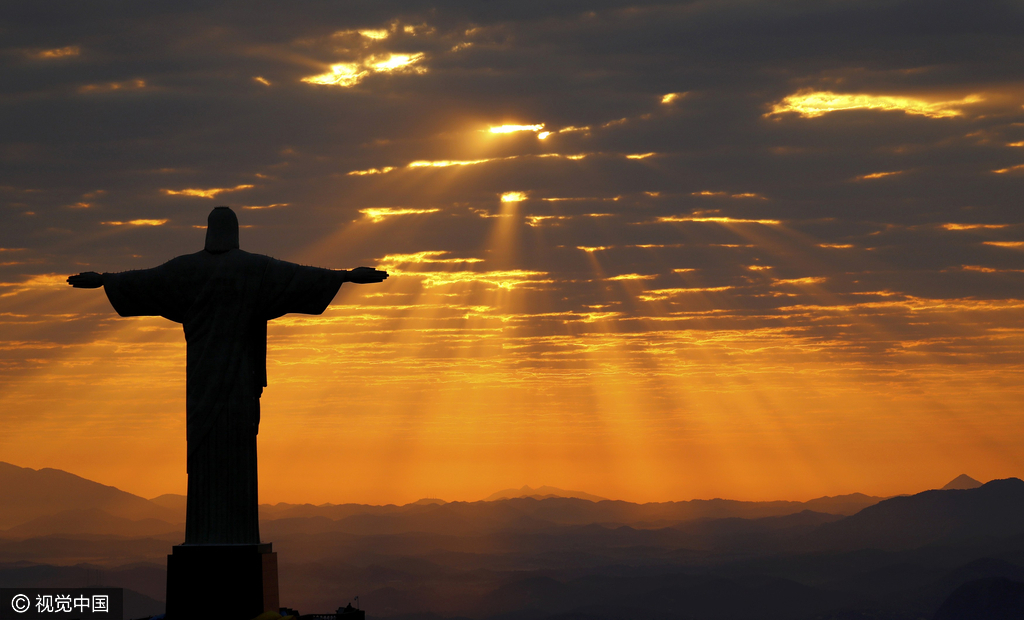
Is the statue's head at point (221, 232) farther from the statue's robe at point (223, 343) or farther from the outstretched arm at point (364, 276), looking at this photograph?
the outstretched arm at point (364, 276)

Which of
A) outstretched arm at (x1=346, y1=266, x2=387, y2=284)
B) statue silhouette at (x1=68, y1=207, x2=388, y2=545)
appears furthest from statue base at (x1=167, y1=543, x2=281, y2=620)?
outstretched arm at (x1=346, y1=266, x2=387, y2=284)

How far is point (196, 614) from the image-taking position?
2219cm

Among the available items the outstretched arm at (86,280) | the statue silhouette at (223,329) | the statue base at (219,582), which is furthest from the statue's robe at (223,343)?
the statue base at (219,582)

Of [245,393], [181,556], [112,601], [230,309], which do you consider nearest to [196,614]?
[181,556]

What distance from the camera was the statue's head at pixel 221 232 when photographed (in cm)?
2430

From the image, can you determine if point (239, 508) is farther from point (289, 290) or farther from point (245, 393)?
point (289, 290)

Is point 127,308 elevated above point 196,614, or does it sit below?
above

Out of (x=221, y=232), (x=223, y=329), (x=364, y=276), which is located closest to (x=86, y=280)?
(x=221, y=232)

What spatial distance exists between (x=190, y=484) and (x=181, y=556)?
1648 millimetres

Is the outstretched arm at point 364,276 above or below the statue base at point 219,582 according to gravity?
above

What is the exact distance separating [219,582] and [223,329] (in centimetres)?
545

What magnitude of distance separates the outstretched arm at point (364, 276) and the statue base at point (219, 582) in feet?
20.1

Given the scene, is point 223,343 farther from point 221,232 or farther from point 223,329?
point 221,232

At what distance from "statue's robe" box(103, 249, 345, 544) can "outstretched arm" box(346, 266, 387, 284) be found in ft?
0.86
